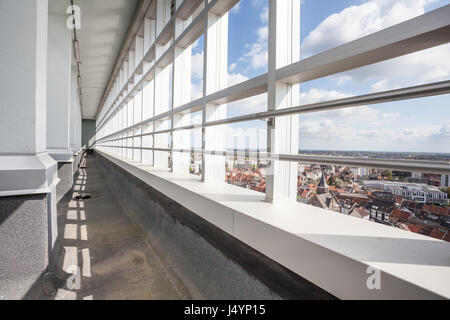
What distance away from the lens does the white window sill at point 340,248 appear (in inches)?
22.6

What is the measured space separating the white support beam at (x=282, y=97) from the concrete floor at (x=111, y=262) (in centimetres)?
96

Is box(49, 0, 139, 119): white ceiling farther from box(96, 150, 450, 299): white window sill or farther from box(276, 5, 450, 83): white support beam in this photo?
box(96, 150, 450, 299): white window sill

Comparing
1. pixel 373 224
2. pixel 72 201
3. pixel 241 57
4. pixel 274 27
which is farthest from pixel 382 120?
pixel 72 201

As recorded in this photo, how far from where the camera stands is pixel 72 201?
3863 millimetres

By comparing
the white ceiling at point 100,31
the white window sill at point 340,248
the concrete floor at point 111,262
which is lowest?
the concrete floor at point 111,262

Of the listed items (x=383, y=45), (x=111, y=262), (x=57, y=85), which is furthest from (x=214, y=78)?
(x=57, y=85)

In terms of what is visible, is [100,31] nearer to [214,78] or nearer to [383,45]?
[214,78]

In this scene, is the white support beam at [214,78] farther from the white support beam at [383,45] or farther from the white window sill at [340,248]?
the white support beam at [383,45]

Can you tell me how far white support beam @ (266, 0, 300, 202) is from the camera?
1171 millimetres

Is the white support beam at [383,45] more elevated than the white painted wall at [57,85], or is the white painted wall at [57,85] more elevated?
the white painted wall at [57,85]

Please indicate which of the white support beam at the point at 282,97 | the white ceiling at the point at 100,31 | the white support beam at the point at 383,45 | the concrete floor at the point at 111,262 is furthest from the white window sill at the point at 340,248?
the white ceiling at the point at 100,31

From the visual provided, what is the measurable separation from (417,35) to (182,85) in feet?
7.81

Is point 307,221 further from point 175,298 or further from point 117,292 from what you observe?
point 117,292

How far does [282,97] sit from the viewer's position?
1.19 meters
